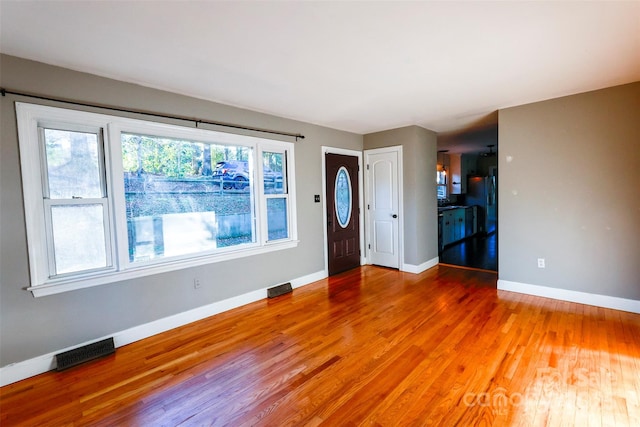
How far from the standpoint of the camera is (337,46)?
7.10 ft

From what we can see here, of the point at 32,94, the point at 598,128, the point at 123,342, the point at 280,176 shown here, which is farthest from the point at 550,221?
the point at 32,94

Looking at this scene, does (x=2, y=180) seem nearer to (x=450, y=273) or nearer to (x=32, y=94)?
(x=32, y=94)

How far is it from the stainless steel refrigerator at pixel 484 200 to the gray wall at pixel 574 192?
4.70 m

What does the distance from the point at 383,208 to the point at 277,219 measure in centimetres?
207

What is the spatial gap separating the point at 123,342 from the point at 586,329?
4.41 metres

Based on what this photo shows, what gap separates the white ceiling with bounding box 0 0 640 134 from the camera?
5.74 ft

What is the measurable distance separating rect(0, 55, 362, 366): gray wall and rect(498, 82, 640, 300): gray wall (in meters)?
3.20

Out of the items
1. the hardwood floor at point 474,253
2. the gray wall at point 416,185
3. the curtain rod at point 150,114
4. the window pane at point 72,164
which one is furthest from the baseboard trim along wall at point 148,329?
the hardwood floor at point 474,253

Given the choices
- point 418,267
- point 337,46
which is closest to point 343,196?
point 418,267

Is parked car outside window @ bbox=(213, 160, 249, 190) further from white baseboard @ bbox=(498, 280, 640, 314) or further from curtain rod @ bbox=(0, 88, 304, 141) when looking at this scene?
white baseboard @ bbox=(498, 280, 640, 314)

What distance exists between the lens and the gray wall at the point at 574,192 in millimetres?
3082

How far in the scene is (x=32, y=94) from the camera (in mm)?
2236

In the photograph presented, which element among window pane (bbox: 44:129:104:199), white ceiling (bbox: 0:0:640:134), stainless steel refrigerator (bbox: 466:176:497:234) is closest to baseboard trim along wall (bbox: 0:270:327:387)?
window pane (bbox: 44:129:104:199)

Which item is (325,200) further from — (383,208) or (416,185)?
(416,185)
